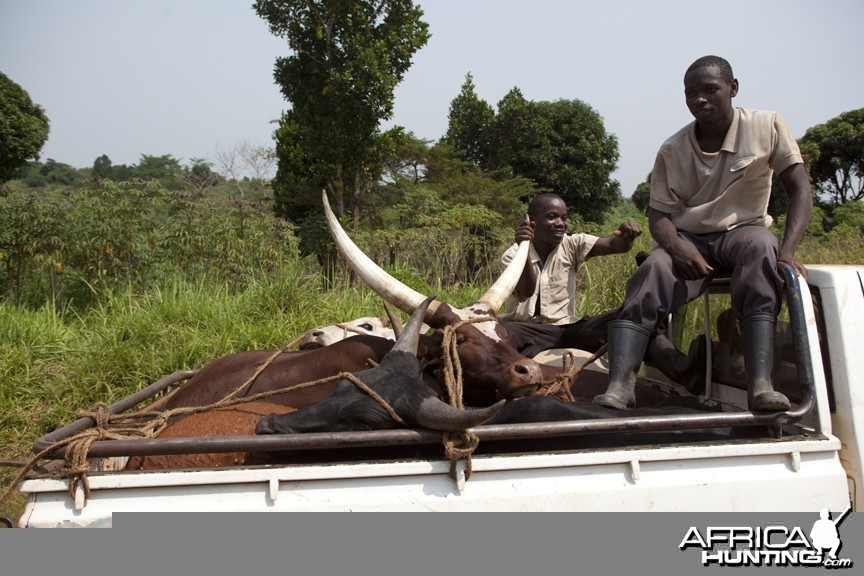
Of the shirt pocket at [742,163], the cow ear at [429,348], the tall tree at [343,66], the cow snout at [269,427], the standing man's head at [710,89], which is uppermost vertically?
the tall tree at [343,66]

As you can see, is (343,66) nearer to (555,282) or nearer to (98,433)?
(555,282)

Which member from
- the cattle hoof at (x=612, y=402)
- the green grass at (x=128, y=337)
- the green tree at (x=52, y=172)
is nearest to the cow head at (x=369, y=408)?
the cattle hoof at (x=612, y=402)

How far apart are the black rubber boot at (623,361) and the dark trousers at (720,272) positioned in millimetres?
50

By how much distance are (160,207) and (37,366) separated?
2543 millimetres

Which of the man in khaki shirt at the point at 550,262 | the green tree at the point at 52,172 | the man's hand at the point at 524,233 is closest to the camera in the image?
the man's hand at the point at 524,233

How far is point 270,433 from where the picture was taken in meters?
2.19

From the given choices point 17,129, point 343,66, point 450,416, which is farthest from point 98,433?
point 17,129

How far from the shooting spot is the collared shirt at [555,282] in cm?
409

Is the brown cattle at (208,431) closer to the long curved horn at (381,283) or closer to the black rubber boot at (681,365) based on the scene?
the long curved horn at (381,283)

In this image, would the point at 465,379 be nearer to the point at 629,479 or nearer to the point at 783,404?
→ the point at 629,479

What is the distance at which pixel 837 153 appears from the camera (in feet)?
74.1

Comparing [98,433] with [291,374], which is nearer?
[98,433]

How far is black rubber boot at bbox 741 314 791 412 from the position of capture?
2.22 metres

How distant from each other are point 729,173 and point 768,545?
1.63 meters
